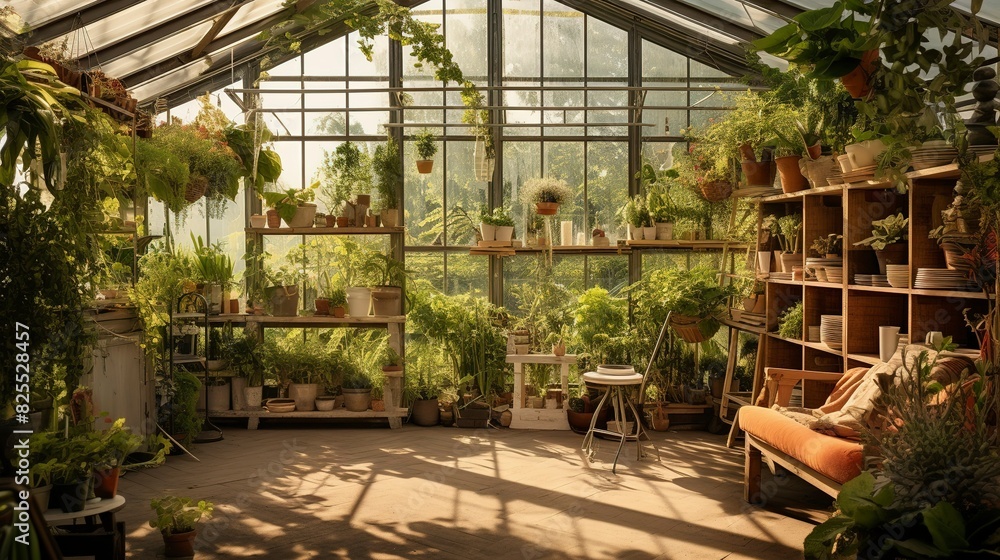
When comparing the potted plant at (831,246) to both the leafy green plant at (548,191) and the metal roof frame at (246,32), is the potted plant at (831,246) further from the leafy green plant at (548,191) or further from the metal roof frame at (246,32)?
the leafy green plant at (548,191)

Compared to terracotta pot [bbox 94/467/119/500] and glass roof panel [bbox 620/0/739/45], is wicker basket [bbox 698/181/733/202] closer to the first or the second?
glass roof panel [bbox 620/0/739/45]

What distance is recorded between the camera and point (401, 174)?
8.75m

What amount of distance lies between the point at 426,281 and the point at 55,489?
555 centimetres

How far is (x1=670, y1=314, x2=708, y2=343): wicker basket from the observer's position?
7039 mm

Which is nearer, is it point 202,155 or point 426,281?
point 202,155

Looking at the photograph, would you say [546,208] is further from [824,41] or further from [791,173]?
[824,41]

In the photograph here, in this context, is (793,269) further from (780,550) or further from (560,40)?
(560,40)

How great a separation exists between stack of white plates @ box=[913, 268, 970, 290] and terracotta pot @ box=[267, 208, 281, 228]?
5.76 m

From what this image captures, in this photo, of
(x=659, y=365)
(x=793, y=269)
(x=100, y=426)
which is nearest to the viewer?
(x=100, y=426)

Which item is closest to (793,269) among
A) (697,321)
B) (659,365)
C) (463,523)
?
(697,321)

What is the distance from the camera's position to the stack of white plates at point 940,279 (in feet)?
14.5

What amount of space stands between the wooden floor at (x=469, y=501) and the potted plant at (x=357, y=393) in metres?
0.60

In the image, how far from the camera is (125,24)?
620 centimetres

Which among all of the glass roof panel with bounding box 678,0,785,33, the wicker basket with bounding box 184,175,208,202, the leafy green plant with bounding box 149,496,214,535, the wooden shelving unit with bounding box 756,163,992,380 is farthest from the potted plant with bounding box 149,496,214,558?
the glass roof panel with bounding box 678,0,785,33
